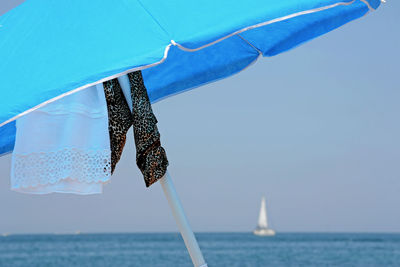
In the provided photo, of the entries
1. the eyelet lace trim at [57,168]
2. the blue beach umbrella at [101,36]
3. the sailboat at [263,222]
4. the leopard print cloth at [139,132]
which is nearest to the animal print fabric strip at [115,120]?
the leopard print cloth at [139,132]

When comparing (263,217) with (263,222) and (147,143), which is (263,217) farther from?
(147,143)

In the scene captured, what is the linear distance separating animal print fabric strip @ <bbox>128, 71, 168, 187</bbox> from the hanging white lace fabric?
0.42ft

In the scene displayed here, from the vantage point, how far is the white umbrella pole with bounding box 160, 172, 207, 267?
240 centimetres

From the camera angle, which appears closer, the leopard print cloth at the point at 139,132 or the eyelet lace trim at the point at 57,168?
the eyelet lace trim at the point at 57,168

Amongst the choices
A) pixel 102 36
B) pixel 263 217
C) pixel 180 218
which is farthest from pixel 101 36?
pixel 263 217

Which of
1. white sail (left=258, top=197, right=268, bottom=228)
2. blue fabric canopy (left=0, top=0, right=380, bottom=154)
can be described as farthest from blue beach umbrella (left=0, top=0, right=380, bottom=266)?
white sail (left=258, top=197, right=268, bottom=228)

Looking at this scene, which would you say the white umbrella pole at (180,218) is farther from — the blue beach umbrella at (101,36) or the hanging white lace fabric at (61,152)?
the blue beach umbrella at (101,36)

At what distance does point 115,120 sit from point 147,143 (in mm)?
136

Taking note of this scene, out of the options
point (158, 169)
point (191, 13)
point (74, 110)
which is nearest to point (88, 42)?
point (191, 13)

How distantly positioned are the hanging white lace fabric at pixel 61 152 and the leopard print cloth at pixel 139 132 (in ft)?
0.29

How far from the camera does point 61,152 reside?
2.25 m

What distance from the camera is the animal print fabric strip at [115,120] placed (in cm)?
240

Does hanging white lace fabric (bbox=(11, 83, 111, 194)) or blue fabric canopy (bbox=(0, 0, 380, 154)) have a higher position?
blue fabric canopy (bbox=(0, 0, 380, 154))

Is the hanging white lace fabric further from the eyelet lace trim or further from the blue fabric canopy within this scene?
the blue fabric canopy
